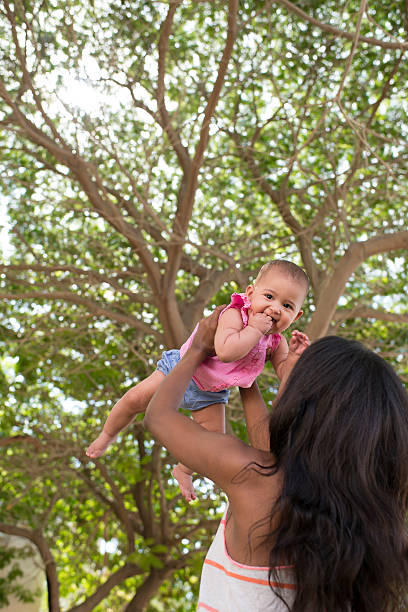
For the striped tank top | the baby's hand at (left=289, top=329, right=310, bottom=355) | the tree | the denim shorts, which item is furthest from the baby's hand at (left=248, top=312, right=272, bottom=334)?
the tree

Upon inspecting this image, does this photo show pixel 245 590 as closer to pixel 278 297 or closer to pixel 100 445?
pixel 278 297

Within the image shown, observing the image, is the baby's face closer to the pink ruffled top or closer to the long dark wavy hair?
the pink ruffled top

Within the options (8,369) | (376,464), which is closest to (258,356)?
(376,464)

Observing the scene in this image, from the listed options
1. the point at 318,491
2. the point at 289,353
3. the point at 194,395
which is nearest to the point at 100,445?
the point at 194,395

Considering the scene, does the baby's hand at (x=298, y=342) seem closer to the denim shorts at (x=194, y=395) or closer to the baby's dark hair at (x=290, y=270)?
the baby's dark hair at (x=290, y=270)

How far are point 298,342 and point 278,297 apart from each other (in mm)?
148

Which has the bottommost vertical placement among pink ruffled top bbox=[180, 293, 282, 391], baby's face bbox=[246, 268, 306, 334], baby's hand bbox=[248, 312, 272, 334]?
pink ruffled top bbox=[180, 293, 282, 391]

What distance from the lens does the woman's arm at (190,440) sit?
1664 millimetres

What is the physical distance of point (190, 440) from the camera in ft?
5.62

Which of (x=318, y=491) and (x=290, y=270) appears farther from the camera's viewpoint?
(x=290, y=270)

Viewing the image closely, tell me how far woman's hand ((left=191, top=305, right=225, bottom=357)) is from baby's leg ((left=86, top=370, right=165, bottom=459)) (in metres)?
0.37

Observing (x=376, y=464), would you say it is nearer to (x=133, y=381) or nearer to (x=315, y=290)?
(x=315, y=290)

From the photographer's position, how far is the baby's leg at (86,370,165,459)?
7.81ft

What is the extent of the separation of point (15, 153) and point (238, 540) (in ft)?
20.2
